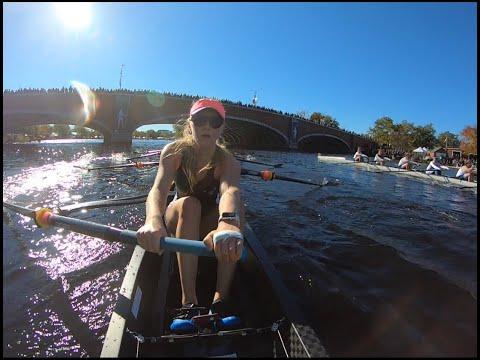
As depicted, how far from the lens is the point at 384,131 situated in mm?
92625

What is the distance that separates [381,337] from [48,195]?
1078 centimetres

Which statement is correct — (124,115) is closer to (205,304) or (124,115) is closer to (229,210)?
(205,304)

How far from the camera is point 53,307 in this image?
376 centimetres

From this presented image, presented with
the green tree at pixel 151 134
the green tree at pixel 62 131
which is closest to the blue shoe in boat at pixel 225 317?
the green tree at pixel 62 131

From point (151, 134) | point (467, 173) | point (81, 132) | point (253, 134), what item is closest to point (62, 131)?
point (81, 132)

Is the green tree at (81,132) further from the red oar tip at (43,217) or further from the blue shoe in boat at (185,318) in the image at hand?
the blue shoe in boat at (185,318)

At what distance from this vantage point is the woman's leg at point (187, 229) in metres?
3.12

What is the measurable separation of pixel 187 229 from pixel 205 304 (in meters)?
0.81

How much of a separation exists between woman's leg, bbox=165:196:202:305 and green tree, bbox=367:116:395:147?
95424mm

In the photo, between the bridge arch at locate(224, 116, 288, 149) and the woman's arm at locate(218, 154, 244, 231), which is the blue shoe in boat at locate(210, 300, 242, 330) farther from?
the bridge arch at locate(224, 116, 288, 149)

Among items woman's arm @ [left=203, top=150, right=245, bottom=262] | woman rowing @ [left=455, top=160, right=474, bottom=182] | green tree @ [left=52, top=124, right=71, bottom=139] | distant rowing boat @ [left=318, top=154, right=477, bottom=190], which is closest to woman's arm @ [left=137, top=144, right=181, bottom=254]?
woman's arm @ [left=203, top=150, right=245, bottom=262]

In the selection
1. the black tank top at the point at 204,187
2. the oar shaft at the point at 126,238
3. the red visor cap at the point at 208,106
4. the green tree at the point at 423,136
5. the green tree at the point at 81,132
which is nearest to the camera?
the oar shaft at the point at 126,238

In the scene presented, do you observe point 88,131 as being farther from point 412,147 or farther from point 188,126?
point 188,126

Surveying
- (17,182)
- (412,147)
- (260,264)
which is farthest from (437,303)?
(412,147)
